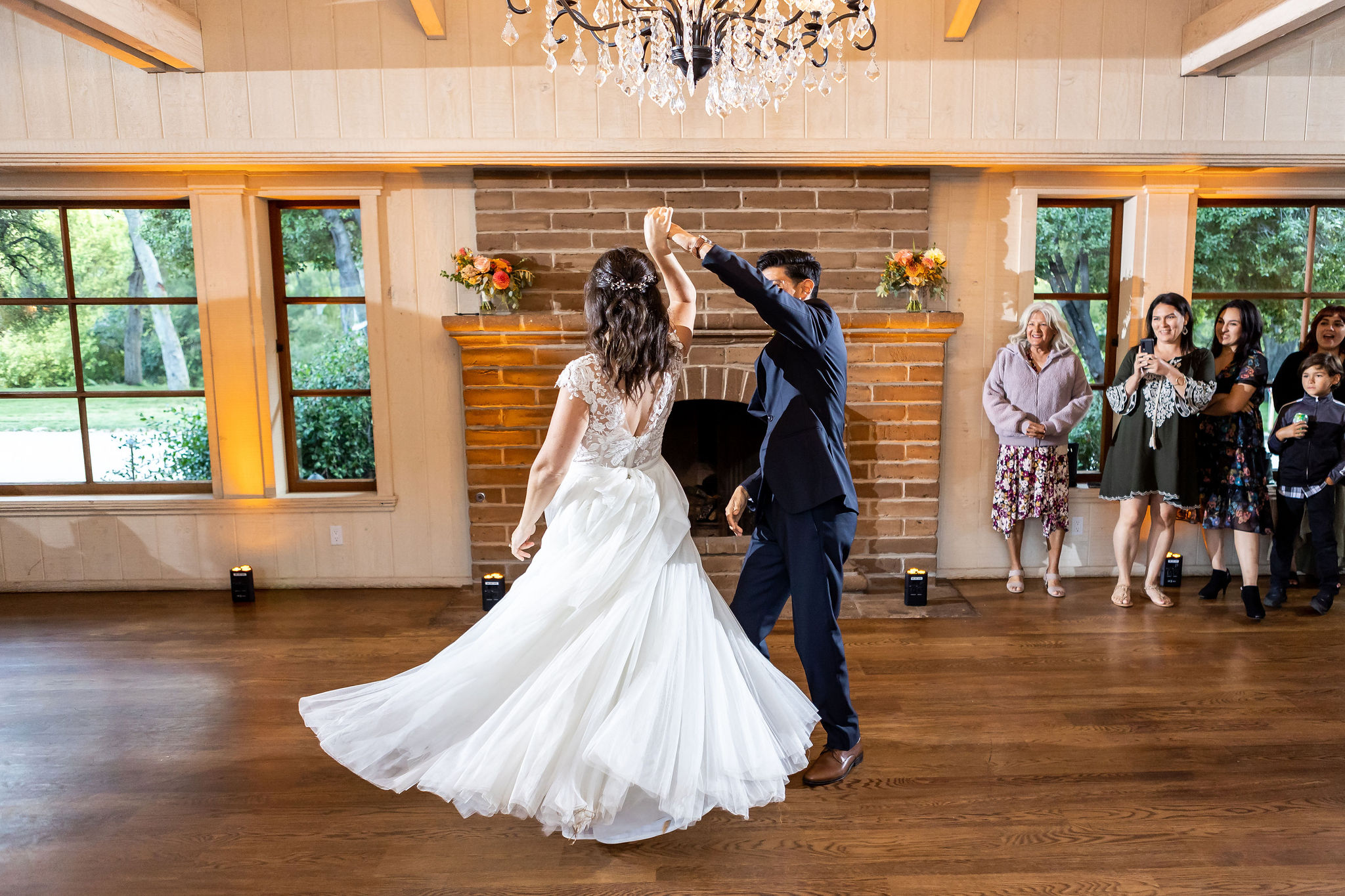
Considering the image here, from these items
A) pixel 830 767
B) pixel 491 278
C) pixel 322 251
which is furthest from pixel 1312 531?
pixel 322 251

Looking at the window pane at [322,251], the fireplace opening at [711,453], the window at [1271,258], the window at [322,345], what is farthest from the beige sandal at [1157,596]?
the window pane at [322,251]

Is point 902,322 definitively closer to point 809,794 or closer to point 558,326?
point 558,326

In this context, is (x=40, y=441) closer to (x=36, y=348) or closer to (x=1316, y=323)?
(x=36, y=348)

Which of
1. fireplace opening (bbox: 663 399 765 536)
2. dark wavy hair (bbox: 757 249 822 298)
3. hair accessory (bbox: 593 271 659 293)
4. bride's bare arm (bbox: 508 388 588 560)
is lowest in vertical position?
fireplace opening (bbox: 663 399 765 536)

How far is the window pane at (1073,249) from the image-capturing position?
427cm

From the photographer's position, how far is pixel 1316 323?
389 centimetres

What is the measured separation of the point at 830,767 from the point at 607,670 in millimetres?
823

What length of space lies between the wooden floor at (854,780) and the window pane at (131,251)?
1.72 meters

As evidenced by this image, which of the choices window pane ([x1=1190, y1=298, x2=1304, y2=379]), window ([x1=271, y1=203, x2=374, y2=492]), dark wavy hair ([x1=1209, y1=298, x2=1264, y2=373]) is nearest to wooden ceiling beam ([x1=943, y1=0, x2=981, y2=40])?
dark wavy hair ([x1=1209, y1=298, x2=1264, y2=373])

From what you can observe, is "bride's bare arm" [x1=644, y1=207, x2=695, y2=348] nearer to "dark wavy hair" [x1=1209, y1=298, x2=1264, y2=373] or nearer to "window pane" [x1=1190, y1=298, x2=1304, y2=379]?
"dark wavy hair" [x1=1209, y1=298, x2=1264, y2=373]

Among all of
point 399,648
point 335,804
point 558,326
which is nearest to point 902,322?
point 558,326

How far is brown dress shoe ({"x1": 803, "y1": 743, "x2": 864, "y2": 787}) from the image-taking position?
239cm

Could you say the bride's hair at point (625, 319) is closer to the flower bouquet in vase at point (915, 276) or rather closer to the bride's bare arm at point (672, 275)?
the bride's bare arm at point (672, 275)

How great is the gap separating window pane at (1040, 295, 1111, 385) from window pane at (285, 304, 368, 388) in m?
3.54
